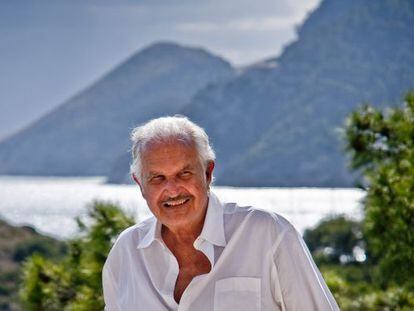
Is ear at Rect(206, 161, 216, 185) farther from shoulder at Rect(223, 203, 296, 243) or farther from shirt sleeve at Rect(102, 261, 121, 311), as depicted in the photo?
shirt sleeve at Rect(102, 261, 121, 311)

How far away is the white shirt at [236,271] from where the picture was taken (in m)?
2.26

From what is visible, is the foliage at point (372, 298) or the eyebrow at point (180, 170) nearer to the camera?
the eyebrow at point (180, 170)

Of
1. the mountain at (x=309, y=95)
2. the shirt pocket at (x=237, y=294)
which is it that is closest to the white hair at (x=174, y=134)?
the shirt pocket at (x=237, y=294)

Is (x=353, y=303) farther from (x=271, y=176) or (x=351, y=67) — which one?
(x=351, y=67)

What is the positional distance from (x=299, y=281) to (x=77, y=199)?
9905cm

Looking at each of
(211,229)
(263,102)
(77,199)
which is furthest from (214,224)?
(263,102)

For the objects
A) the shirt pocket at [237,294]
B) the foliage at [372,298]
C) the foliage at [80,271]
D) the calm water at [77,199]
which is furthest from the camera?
the calm water at [77,199]

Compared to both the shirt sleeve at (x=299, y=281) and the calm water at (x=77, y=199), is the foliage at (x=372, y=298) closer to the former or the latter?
the shirt sleeve at (x=299, y=281)

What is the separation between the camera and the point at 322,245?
2447 cm

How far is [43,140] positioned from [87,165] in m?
8.42

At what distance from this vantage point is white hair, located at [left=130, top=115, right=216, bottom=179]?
7.66ft

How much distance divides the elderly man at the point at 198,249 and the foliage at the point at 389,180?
226 centimetres

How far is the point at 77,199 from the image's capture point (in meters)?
100

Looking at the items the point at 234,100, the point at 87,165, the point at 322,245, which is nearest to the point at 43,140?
the point at 87,165
